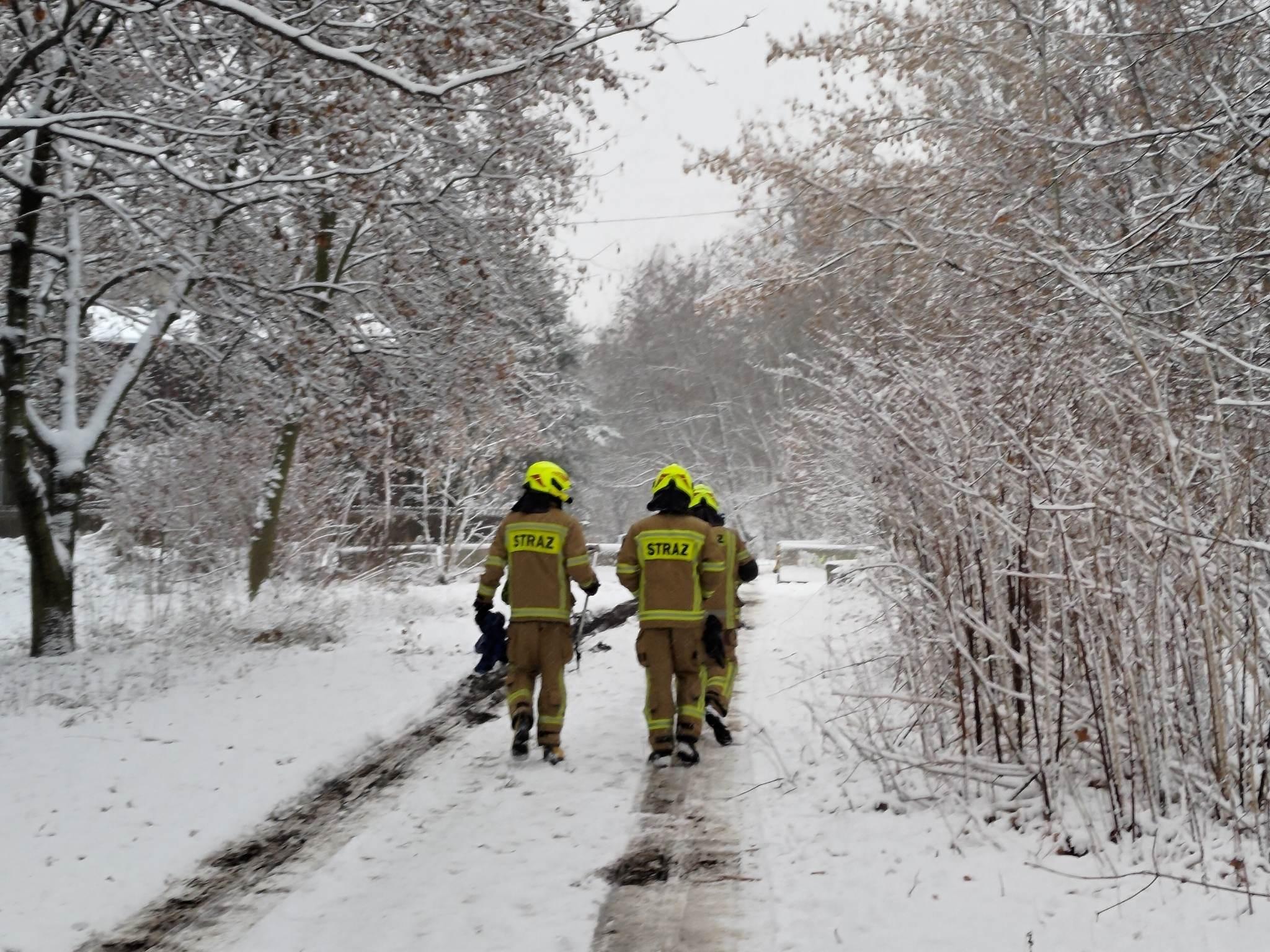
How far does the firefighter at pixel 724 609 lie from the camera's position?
8.39m

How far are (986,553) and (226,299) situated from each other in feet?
26.3

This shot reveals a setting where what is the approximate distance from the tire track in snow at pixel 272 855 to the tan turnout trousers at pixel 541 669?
816 mm

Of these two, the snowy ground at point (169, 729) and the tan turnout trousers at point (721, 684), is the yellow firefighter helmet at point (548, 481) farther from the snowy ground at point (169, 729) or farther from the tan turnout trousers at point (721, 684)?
the snowy ground at point (169, 729)

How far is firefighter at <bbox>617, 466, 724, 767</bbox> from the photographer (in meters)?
7.77

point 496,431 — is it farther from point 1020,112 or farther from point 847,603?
point 1020,112

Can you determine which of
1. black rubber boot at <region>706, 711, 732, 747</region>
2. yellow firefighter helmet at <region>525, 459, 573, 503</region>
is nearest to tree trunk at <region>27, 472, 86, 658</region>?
yellow firefighter helmet at <region>525, 459, 573, 503</region>

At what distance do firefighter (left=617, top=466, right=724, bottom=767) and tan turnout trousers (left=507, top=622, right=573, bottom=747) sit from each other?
563 mm

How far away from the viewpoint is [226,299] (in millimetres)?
11023

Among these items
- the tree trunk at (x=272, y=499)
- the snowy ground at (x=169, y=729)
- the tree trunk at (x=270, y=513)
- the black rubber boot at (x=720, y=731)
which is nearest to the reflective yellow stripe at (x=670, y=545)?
the black rubber boot at (x=720, y=731)

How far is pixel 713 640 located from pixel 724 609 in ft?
2.74

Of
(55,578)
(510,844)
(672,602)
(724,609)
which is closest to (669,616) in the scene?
(672,602)

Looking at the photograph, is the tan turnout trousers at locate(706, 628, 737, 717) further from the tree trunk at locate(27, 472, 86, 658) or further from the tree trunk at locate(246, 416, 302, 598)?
the tree trunk at locate(246, 416, 302, 598)

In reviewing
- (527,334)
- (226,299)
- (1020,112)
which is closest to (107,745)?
(226,299)

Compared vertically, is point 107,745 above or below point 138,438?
below
